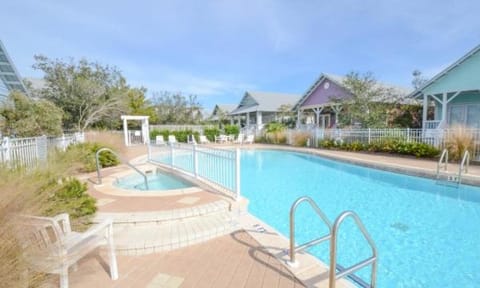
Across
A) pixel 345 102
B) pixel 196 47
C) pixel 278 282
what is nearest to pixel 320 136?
pixel 345 102

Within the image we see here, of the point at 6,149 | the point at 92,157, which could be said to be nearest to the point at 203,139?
the point at 92,157

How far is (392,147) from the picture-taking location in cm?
1290

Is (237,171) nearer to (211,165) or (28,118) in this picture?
(211,165)

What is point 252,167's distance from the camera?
12.4 meters

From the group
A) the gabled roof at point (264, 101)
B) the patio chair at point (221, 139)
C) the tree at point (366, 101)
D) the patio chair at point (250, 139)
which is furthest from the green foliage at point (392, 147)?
the gabled roof at point (264, 101)

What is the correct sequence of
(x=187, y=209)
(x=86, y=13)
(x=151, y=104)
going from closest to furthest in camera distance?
(x=187, y=209), (x=86, y=13), (x=151, y=104)

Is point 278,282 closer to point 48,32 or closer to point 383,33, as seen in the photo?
point 48,32

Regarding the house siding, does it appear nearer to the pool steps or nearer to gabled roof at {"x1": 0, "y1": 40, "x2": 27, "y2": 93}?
the pool steps

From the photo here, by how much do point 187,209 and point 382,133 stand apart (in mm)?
13241

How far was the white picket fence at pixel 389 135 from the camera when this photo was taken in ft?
32.9

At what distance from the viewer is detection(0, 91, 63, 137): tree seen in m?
8.69

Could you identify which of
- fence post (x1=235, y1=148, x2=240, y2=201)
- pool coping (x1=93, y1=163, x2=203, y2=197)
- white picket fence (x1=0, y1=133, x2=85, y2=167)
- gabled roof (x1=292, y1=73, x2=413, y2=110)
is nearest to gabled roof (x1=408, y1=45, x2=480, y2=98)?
gabled roof (x1=292, y1=73, x2=413, y2=110)

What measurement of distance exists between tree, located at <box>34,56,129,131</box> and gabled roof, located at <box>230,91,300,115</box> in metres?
13.8

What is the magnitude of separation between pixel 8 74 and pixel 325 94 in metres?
23.3
